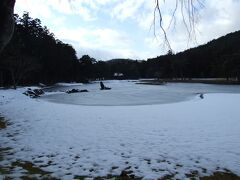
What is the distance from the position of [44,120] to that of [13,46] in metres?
39.3

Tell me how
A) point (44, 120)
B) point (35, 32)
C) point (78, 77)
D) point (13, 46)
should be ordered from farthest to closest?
point (78, 77) < point (35, 32) < point (13, 46) < point (44, 120)

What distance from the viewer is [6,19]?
4.23m

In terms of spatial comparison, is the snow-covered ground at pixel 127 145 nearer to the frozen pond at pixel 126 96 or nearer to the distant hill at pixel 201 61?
the frozen pond at pixel 126 96

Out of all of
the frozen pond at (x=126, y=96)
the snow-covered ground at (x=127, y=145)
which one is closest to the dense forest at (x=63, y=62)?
the frozen pond at (x=126, y=96)

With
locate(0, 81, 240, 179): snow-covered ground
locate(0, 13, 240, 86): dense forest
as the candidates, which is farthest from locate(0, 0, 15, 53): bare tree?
locate(0, 13, 240, 86): dense forest

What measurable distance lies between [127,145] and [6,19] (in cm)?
578

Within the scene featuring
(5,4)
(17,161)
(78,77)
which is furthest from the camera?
(78,77)

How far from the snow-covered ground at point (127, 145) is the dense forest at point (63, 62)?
25.7 meters

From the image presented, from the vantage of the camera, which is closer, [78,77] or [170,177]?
[170,177]

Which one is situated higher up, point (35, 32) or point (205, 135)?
point (35, 32)

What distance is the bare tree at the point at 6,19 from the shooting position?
13.7 ft

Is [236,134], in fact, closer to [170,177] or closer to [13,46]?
[170,177]

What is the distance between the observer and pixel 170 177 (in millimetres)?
6629

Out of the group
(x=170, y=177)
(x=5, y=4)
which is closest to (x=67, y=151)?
(x=170, y=177)
